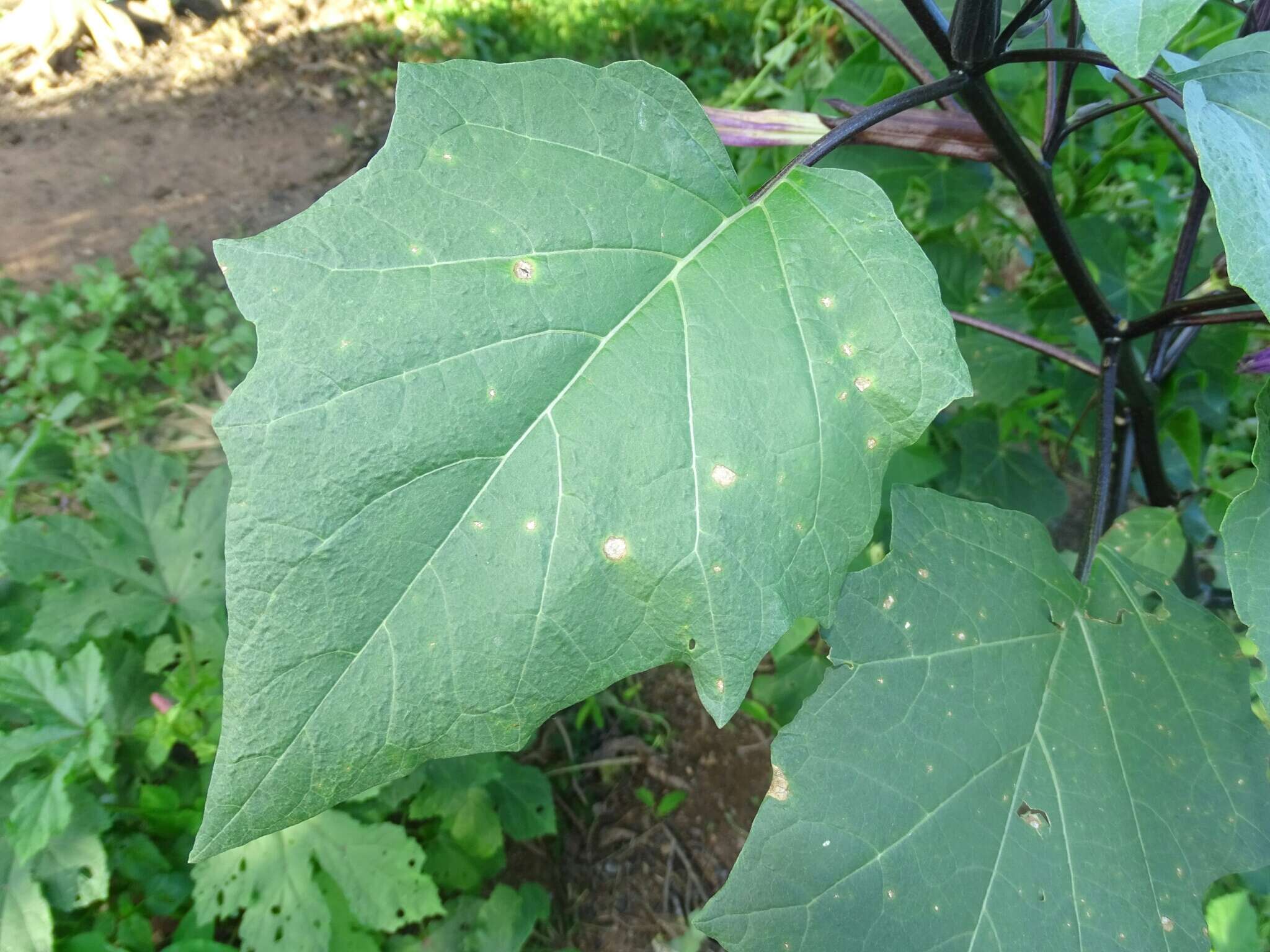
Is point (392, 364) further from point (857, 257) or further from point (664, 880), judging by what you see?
point (664, 880)

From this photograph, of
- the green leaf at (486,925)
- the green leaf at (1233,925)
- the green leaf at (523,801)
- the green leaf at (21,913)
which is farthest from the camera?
the green leaf at (523,801)

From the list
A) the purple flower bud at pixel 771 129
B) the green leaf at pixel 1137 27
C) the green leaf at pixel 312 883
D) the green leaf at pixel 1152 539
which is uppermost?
the green leaf at pixel 1137 27

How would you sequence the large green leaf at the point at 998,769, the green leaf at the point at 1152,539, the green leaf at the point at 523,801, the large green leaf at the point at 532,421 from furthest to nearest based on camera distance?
the green leaf at the point at 523,801 < the green leaf at the point at 1152,539 < the large green leaf at the point at 998,769 < the large green leaf at the point at 532,421

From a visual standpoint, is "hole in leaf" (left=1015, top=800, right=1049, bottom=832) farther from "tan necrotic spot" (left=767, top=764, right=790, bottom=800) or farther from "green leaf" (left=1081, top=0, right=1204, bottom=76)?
"green leaf" (left=1081, top=0, right=1204, bottom=76)

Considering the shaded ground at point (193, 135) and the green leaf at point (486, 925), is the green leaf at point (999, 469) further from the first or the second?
the shaded ground at point (193, 135)

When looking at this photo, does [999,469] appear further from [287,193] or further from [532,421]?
[287,193]

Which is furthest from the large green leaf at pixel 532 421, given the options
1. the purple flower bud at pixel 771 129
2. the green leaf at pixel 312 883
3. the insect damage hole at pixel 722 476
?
the green leaf at pixel 312 883
